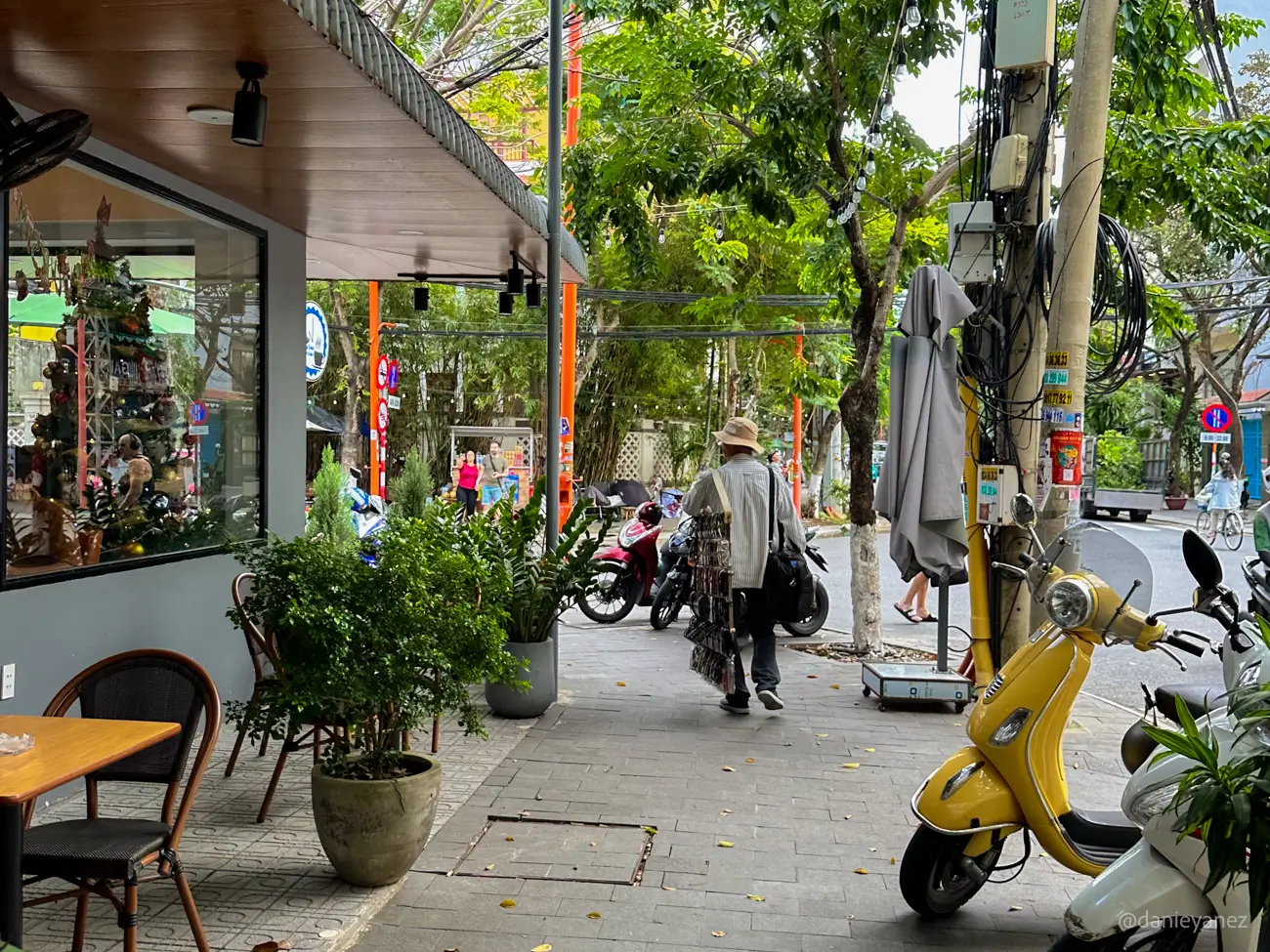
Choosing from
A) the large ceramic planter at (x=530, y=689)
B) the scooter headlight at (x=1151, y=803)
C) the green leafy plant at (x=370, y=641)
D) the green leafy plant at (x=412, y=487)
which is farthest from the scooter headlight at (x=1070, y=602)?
the green leafy plant at (x=412, y=487)

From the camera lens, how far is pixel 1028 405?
260 inches

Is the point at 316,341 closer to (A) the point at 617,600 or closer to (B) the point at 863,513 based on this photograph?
(A) the point at 617,600

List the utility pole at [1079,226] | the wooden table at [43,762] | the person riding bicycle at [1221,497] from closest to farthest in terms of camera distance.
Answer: the wooden table at [43,762], the utility pole at [1079,226], the person riding bicycle at [1221,497]

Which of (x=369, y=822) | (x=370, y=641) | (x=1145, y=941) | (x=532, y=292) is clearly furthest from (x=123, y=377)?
(x=1145, y=941)

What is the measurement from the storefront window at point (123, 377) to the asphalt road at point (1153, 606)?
21.2ft

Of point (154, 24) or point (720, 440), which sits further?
point (720, 440)

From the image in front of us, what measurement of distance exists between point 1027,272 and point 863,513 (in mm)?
3000

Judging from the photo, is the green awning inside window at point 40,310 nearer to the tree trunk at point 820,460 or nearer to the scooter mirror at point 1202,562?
the scooter mirror at point 1202,562

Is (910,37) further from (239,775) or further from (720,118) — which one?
(239,775)

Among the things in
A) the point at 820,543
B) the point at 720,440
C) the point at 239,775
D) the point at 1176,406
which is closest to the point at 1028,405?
the point at 720,440

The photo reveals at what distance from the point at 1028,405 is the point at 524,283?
483 cm

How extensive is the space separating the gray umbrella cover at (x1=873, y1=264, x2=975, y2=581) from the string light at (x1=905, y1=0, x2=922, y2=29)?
2.73m

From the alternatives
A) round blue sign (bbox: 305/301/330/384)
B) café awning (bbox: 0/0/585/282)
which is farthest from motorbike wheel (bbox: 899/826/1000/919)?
round blue sign (bbox: 305/301/330/384)

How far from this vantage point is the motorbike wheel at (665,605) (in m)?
11.1
